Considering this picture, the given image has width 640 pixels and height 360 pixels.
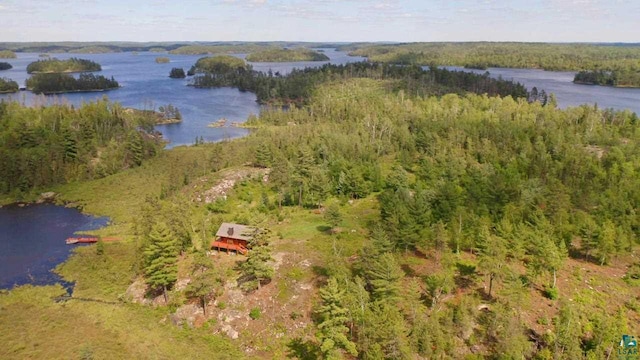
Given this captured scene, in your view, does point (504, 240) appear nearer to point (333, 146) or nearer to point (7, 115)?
point (333, 146)

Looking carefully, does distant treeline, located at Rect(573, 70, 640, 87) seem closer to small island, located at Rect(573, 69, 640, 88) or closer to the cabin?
small island, located at Rect(573, 69, 640, 88)

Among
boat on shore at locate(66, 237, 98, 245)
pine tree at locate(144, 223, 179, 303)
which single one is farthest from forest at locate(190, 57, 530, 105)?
pine tree at locate(144, 223, 179, 303)

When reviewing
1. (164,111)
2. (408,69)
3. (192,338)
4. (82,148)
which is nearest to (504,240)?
(192,338)

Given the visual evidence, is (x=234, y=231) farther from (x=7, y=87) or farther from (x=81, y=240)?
(x=7, y=87)

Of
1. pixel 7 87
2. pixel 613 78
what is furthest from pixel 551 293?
pixel 7 87

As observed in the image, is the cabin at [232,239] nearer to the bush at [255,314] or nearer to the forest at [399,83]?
the bush at [255,314]

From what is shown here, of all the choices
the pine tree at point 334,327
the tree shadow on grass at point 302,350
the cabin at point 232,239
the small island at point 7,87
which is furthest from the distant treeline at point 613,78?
the small island at point 7,87
